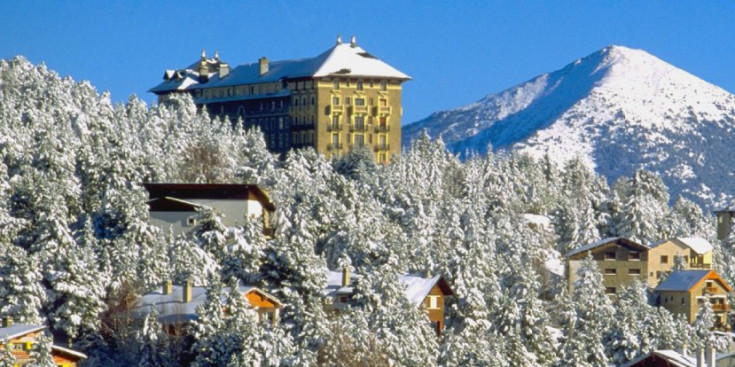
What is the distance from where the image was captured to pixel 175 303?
89750 mm

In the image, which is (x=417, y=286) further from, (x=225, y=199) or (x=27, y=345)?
(x=27, y=345)

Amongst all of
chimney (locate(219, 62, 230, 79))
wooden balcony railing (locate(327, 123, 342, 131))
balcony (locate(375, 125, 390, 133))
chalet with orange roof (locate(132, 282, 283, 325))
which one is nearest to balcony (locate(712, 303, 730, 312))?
balcony (locate(375, 125, 390, 133))

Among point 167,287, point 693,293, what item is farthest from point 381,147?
point 167,287

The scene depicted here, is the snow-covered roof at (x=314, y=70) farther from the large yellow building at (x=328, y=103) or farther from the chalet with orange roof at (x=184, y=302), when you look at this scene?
the chalet with orange roof at (x=184, y=302)

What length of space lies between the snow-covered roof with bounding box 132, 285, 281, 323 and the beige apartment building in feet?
135

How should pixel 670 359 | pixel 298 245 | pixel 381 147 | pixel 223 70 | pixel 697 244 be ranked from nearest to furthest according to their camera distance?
pixel 670 359
pixel 298 245
pixel 697 244
pixel 381 147
pixel 223 70

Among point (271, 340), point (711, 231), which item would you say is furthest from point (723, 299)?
point (271, 340)

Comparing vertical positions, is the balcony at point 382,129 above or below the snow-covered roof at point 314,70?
below

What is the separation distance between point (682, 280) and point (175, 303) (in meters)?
46.8

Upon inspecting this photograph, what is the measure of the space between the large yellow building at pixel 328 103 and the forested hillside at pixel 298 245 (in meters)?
5.22

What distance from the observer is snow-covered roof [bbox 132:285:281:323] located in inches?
3469

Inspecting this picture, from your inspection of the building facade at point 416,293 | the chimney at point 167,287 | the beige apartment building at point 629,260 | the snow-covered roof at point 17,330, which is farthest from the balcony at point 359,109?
the snow-covered roof at point 17,330

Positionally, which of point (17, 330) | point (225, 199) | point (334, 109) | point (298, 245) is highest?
point (334, 109)

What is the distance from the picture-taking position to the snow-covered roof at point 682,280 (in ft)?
407
